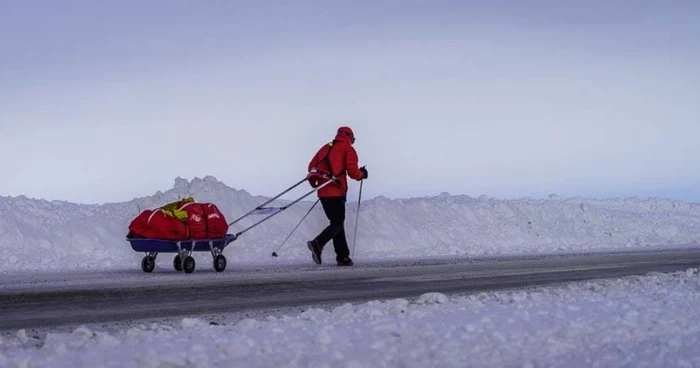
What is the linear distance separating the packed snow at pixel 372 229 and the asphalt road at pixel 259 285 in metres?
3.71

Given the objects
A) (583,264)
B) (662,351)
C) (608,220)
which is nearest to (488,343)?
(662,351)

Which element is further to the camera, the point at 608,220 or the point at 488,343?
the point at 608,220

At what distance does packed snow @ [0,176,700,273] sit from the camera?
18.8m

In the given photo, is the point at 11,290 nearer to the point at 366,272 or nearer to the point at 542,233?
the point at 366,272

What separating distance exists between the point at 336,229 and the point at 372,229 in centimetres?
765

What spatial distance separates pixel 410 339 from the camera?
6270mm

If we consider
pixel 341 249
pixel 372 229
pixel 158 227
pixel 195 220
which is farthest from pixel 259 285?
pixel 372 229

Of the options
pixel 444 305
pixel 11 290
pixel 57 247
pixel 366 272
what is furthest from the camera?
pixel 57 247

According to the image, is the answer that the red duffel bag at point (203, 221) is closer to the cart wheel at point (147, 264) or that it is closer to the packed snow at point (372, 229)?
the cart wheel at point (147, 264)

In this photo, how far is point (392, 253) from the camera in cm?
2117

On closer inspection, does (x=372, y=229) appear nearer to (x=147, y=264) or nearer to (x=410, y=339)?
Answer: (x=147, y=264)

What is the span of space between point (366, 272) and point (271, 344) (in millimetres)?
7618

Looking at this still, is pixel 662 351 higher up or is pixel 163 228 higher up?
pixel 163 228

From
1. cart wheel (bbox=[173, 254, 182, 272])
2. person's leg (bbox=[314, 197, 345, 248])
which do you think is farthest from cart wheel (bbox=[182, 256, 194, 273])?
person's leg (bbox=[314, 197, 345, 248])
